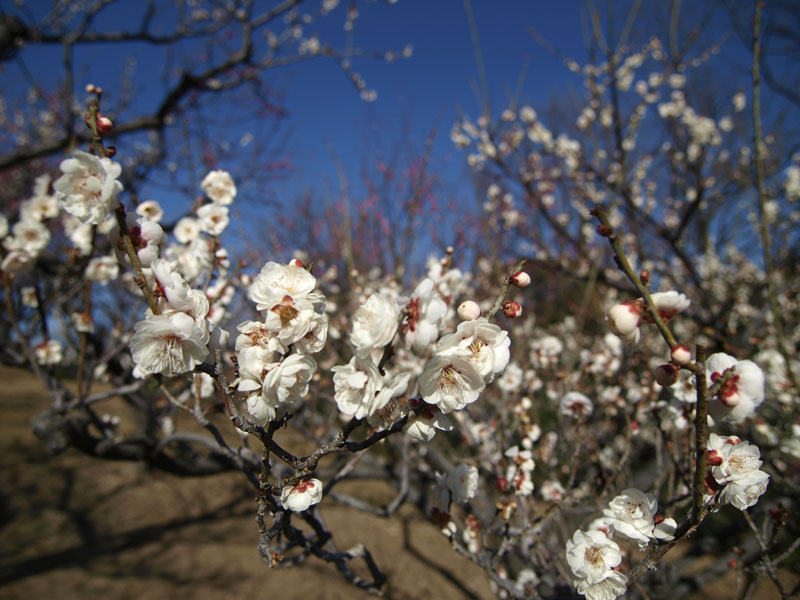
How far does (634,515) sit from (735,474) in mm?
234

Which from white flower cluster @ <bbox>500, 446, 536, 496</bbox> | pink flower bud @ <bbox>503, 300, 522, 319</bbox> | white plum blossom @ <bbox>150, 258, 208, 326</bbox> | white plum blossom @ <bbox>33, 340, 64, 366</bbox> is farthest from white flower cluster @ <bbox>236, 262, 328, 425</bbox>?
white plum blossom @ <bbox>33, 340, 64, 366</bbox>

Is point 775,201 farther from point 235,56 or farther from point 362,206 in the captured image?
point 235,56

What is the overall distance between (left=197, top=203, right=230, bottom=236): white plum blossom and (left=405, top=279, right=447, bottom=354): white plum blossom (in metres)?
1.06

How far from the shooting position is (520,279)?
0.83m

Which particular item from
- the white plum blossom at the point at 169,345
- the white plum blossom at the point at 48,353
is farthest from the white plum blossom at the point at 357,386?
the white plum blossom at the point at 48,353

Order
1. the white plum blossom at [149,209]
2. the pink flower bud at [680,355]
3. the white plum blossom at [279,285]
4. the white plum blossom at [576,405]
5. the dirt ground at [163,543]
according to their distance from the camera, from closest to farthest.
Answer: the pink flower bud at [680,355] < the white plum blossom at [279,285] < the white plum blossom at [149,209] < the white plum blossom at [576,405] < the dirt ground at [163,543]

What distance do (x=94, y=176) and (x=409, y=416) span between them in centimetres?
90

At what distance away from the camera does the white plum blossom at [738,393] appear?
73 centimetres

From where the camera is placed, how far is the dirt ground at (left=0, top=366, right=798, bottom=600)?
11.2ft

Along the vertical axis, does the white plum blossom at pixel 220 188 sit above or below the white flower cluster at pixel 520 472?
above

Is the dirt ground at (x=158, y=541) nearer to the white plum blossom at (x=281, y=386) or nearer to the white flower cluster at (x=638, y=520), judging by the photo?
the white flower cluster at (x=638, y=520)

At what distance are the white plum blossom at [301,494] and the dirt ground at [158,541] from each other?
8.20ft

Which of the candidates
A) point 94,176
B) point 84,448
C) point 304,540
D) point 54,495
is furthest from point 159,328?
point 54,495

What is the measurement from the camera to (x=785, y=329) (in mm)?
4578
